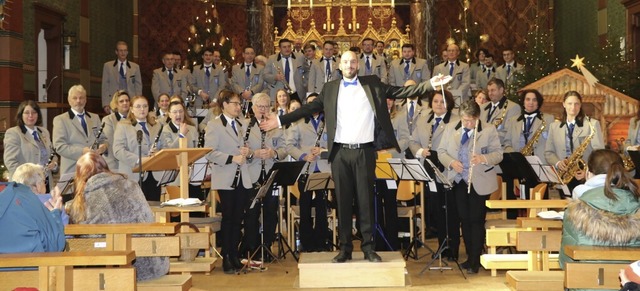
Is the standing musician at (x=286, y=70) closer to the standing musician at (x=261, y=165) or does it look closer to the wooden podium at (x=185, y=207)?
the standing musician at (x=261, y=165)

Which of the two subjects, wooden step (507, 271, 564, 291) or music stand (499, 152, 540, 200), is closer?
wooden step (507, 271, 564, 291)

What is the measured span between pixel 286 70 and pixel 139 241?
8838 millimetres

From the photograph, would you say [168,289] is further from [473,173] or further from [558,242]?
[473,173]

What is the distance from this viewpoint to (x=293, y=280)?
8.55 meters

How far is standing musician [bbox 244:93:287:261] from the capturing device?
9.24m

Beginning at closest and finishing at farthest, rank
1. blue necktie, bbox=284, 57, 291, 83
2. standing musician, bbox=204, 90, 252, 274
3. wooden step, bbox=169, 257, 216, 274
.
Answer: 1. wooden step, bbox=169, 257, 216, 274
2. standing musician, bbox=204, 90, 252, 274
3. blue necktie, bbox=284, 57, 291, 83

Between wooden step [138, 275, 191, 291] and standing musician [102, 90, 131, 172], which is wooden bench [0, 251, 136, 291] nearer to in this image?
wooden step [138, 275, 191, 291]

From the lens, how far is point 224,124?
30.4ft

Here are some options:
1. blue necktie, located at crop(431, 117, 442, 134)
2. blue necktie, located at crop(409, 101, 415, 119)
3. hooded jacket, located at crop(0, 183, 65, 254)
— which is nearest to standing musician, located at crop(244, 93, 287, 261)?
blue necktie, located at crop(431, 117, 442, 134)

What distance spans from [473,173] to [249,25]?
36.2 feet

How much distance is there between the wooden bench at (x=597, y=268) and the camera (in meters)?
5.07

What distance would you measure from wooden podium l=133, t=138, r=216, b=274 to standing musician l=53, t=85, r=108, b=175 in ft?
5.16

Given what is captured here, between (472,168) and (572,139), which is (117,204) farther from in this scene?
(572,139)

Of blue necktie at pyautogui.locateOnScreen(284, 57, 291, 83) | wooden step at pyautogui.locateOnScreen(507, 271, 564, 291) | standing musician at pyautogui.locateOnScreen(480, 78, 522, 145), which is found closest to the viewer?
wooden step at pyautogui.locateOnScreen(507, 271, 564, 291)
